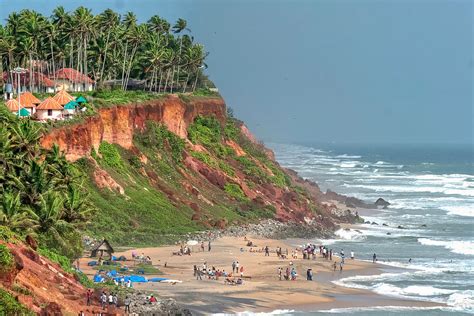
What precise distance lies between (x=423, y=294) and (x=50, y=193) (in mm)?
22733

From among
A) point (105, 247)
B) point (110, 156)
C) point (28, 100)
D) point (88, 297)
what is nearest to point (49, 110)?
point (28, 100)

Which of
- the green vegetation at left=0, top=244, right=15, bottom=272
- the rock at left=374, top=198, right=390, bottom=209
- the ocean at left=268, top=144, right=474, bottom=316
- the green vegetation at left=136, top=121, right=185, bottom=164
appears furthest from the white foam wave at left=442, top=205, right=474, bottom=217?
the green vegetation at left=0, top=244, right=15, bottom=272

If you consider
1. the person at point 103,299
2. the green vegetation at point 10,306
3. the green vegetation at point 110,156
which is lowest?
the person at point 103,299

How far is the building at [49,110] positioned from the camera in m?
80.4

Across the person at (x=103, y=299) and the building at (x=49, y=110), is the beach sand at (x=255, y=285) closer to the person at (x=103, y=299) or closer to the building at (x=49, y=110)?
the person at (x=103, y=299)

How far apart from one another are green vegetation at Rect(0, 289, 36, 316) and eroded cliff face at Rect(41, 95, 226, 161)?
99.2 ft

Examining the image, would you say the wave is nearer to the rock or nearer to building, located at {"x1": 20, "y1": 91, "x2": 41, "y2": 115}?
building, located at {"x1": 20, "y1": 91, "x2": 41, "y2": 115}

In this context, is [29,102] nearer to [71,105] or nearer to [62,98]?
[62,98]

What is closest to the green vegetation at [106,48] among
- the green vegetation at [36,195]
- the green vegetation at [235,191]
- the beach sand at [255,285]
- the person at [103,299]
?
the green vegetation at [235,191]

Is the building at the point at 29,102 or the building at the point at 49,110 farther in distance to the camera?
the building at the point at 29,102

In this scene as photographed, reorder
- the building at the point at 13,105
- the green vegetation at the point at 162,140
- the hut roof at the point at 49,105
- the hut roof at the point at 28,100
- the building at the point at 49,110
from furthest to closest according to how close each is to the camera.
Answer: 1. the green vegetation at the point at 162,140
2. the hut roof at the point at 28,100
3. the hut roof at the point at 49,105
4. the building at the point at 49,110
5. the building at the point at 13,105

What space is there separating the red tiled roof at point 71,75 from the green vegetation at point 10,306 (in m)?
65.0

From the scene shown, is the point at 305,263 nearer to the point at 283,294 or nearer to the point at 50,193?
the point at 283,294

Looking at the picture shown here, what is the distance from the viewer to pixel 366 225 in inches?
3930
